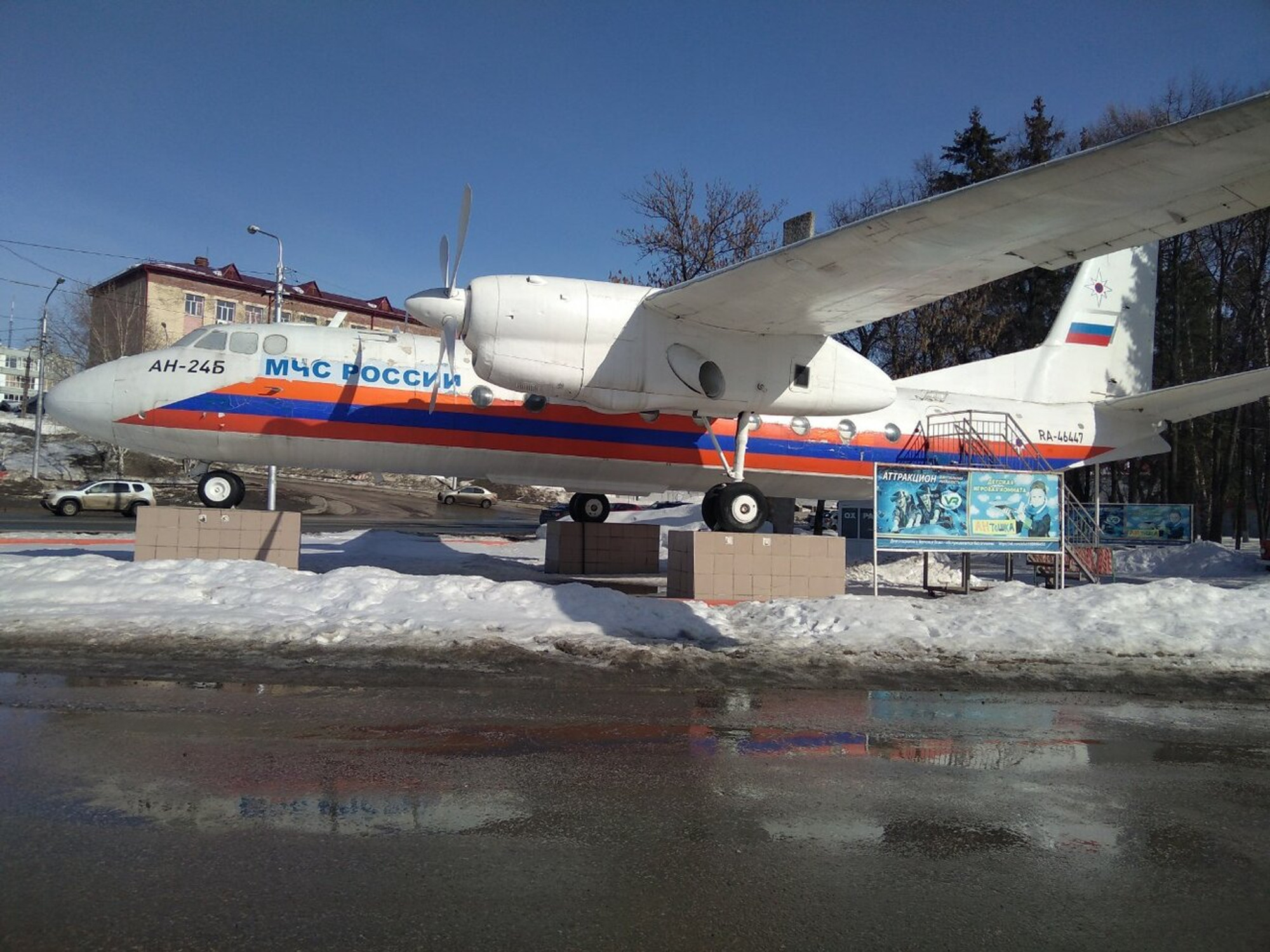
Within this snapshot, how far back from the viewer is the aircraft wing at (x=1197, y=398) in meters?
13.7

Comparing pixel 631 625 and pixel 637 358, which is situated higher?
pixel 637 358

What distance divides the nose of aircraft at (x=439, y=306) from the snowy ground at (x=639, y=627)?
3.65 metres

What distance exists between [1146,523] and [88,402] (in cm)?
2736

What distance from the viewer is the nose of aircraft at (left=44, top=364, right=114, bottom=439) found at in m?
12.1

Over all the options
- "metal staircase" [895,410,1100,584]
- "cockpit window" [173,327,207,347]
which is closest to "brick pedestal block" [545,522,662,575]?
"metal staircase" [895,410,1100,584]

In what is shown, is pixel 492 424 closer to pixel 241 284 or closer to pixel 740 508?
pixel 740 508

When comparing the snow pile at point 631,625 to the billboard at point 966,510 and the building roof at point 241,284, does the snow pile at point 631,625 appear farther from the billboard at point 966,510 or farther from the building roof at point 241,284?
the building roof at point 241,284

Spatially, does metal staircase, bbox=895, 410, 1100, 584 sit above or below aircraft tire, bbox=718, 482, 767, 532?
above

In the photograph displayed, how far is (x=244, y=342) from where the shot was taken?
12.6 m

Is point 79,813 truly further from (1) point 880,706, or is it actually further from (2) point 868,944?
(1) point 880,706

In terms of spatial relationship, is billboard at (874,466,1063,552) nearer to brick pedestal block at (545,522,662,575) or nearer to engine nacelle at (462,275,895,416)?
engine nacelle at (462,275,895,416)

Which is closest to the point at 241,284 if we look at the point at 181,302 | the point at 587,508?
the point at 181,302

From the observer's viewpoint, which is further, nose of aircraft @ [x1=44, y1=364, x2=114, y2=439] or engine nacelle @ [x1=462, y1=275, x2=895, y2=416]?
nose of aircraft @ [x1=44, y1=364, x2=114, y2=439]

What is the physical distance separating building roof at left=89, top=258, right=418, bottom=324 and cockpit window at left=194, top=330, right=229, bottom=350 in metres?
45.7
